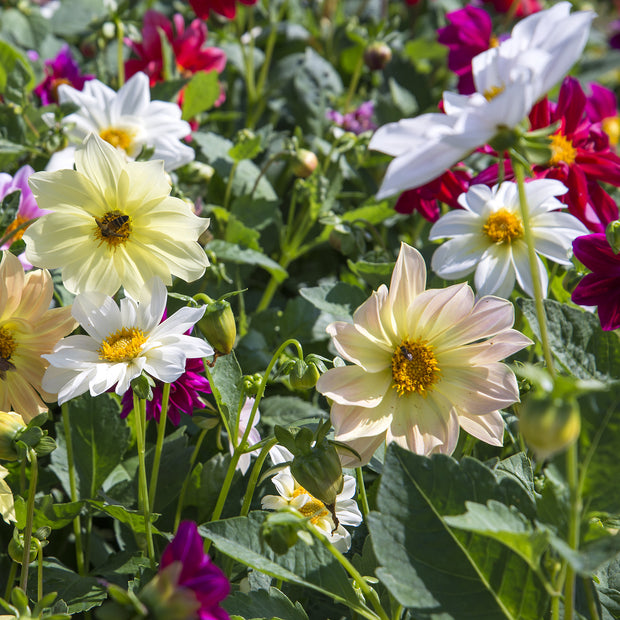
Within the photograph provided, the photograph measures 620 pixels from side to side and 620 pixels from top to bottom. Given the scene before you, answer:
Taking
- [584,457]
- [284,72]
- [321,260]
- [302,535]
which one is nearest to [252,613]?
[302,535]

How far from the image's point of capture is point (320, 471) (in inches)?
24.9

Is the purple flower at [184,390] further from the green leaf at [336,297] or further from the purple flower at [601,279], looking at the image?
the purple flower at [601,279]

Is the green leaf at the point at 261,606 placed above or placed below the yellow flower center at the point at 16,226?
below

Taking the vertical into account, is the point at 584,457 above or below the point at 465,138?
below

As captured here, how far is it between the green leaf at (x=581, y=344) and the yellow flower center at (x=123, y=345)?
39 centimetres

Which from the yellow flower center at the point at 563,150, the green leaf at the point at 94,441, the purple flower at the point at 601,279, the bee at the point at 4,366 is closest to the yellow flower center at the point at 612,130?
the yellow flower center at the point at 563,150

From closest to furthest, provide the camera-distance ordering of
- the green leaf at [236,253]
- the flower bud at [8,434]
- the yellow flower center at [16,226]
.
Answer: the flower bud at [8,434] → the yellow flower center at [16,226] → the green leaf at [236,253]

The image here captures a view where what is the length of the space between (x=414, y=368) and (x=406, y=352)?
0.02 metres

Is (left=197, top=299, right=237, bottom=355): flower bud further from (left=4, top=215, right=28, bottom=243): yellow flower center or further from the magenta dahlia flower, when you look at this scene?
the magenta dahlia flower

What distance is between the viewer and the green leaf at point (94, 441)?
2.84ft

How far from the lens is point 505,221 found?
857 mm

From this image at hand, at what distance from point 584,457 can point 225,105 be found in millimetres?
1334

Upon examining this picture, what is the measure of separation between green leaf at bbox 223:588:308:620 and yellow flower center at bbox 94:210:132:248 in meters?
0.36

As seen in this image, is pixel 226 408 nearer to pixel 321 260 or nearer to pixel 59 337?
pixel 59 337
